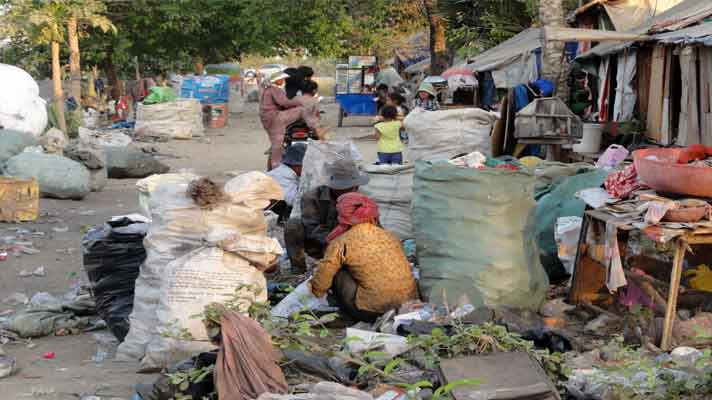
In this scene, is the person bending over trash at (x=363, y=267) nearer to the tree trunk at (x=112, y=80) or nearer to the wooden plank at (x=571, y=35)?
the wooden plank at (x=571, y=35)

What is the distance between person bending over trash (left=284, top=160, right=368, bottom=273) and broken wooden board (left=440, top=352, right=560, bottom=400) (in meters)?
2.72

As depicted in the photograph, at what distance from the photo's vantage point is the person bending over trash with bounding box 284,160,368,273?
634 centimetres

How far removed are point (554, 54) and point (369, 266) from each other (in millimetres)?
6621

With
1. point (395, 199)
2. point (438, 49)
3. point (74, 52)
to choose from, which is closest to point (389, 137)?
point (395, 199)

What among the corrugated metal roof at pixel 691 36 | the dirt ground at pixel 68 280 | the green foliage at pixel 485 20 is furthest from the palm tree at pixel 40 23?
the corrugated metal roof at pixel 691 36

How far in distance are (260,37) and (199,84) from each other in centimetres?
234

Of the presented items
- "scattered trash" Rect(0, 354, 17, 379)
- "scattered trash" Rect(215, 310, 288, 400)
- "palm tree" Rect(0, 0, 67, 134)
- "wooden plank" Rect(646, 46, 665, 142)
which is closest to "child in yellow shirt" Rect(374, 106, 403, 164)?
"wooden plank" Rect(646, 46, 665, 142)

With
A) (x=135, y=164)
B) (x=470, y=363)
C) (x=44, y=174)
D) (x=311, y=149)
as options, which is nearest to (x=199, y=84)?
(x=135, y=164)

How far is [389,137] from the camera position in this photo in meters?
10.8

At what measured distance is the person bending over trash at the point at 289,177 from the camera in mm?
7953

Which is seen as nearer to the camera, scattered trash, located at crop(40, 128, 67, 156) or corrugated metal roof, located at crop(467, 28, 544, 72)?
scattered trash, located at crop(40, 128, 67, 156)

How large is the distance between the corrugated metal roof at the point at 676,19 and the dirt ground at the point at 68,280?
4698mm

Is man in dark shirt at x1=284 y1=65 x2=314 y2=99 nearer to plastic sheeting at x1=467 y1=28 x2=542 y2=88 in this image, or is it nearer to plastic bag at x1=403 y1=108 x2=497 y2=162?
plastic bag at x1=403 y1=108 x2=497 y2=162

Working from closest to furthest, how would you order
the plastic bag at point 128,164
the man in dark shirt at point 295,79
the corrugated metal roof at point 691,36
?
the corrugated metal roof at point 691,36 → the man in dark shirt at point 295,79 → the plastic bag at point 128,164
